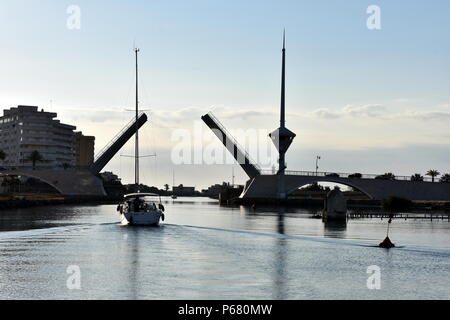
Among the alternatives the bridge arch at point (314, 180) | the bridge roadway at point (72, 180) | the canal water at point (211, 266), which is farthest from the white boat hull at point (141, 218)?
the bridge roadway at point (72, 180)

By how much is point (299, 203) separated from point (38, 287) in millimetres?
137958

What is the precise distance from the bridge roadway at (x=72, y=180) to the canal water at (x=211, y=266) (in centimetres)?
12598

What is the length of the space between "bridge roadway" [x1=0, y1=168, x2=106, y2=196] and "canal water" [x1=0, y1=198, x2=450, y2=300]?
413 ft

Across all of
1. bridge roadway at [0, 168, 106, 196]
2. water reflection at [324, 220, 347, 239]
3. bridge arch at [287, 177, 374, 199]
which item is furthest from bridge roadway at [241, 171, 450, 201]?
water reflection at [324, 220, 347, 239]

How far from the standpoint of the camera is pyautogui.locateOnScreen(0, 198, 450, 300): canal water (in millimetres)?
34312

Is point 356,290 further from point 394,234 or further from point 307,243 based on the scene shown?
point 394,234

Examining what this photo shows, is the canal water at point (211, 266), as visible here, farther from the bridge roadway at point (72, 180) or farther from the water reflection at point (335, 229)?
the bridge roadway at point (72, 180)

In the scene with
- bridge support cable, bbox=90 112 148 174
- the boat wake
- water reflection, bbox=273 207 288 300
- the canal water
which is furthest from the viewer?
bridge support cable, bbox=90 112 148 174

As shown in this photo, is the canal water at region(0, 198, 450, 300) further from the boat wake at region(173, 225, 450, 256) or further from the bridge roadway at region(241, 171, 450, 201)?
the bridge roadway at region(241, 171, 450, 201)

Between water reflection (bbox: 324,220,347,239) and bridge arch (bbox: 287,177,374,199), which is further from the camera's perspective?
bridge arch (bbox: 287,177,374,199)

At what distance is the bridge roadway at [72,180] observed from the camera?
633ft

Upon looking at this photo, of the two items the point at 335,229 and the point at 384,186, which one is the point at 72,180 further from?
the point at 335,229

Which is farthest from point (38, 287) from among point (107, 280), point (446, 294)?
point (446, 294)
